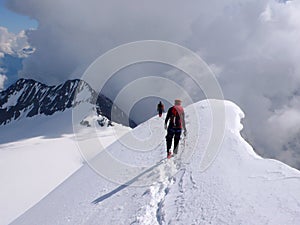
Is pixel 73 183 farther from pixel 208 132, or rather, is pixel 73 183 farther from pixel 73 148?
pixel 73 148

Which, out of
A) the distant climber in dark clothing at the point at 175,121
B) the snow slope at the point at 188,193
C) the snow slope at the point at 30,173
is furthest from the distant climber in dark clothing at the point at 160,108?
the snow slope at the point at 30,173

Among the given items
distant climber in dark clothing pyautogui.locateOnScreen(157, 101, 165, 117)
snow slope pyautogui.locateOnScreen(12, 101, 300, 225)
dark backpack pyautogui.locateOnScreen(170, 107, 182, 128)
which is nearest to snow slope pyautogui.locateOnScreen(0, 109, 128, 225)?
distant climber in dark clothing pyautogui.locateOnScreen(157, 101, 165, 117)

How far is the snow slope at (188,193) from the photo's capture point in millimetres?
10953

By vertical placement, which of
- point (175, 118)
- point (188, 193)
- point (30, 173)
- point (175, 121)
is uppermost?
point (175, 118)

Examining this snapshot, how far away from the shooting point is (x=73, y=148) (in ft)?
639

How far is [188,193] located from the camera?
12.6 metres

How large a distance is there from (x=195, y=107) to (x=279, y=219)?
17.2 metres

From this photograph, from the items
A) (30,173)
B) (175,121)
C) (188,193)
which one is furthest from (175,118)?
(30,173)

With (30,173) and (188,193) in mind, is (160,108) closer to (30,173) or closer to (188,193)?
(188,193)

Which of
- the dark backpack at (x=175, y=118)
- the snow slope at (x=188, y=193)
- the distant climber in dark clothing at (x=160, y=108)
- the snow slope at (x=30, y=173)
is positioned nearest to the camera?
the snow slope at (x=188, y=193)

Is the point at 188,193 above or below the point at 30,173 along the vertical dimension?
above

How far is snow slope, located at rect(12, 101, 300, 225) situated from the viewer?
11.0 meters

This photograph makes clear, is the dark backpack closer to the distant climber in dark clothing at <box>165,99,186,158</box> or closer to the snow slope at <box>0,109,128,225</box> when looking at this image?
the distant climber in dark clothing at <box>165,99,186,158</box>

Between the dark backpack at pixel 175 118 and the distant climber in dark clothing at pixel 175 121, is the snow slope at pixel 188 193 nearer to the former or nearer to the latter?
the distant climber in dark clothing at pixel 175 121
